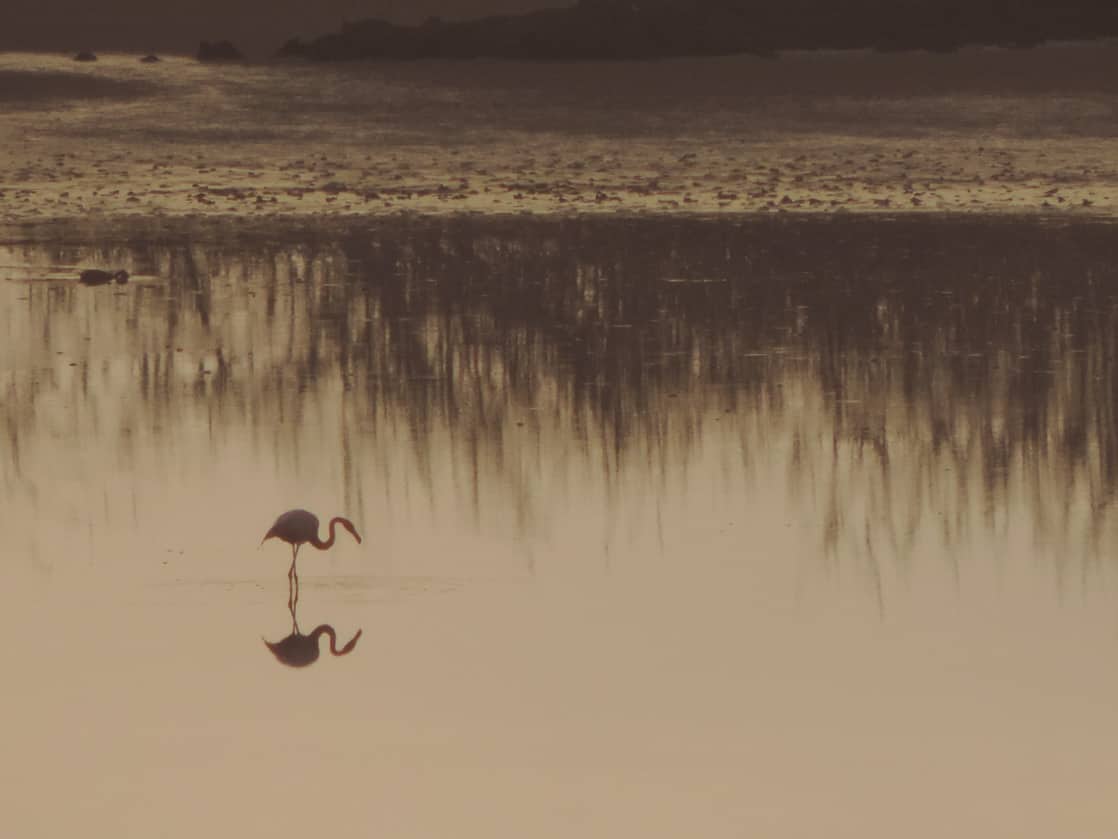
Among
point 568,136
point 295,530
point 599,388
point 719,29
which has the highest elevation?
point 719,29

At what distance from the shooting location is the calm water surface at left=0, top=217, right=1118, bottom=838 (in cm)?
628

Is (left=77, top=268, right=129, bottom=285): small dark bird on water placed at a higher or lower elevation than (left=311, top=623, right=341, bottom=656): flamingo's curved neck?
higher

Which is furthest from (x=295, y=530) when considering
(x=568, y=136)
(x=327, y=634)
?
(x=568, y=136)

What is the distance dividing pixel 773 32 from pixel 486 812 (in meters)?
39.4

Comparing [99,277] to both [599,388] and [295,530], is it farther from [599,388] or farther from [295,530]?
[295,530]

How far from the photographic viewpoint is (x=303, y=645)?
764 centimetres

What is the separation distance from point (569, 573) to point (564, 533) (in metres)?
0.63

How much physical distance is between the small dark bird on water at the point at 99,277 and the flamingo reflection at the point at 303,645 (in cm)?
1136

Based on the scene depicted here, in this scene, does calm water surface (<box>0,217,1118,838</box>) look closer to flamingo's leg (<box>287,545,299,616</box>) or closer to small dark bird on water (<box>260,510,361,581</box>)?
flamingo's leg (<box>287,545,299,616</box>)

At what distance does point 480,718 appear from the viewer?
6.77 metres

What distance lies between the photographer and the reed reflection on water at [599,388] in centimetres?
952

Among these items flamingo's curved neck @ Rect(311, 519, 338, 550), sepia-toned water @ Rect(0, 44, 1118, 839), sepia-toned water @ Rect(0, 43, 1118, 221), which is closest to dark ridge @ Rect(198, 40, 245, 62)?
sepia-toned water @ Rect(0, 43, 1118, 221)

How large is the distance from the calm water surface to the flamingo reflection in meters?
0.05

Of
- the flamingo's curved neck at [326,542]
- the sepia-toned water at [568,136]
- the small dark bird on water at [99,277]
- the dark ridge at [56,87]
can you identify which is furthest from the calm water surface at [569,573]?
the dark ridge at [56,87]
